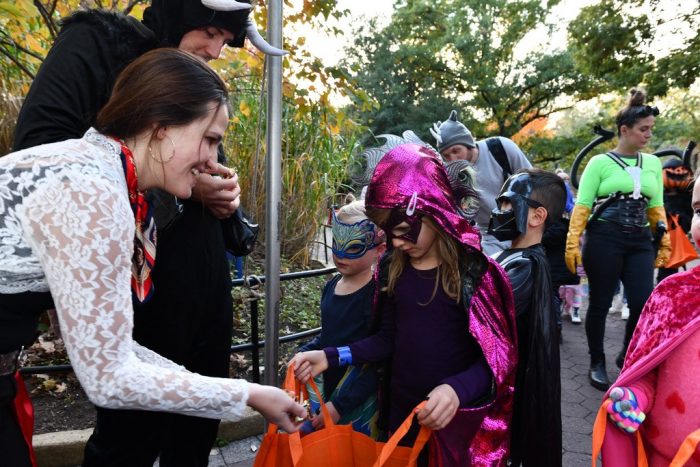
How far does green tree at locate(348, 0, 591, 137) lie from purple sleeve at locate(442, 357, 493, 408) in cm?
1707

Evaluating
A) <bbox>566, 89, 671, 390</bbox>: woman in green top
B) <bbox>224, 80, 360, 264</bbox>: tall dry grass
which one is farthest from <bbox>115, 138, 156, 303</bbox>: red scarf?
<bbox>224, 80, 360, 264</bbox>: tall dry grass

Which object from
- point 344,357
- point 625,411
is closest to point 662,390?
point 625,411

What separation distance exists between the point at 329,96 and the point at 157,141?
268cm

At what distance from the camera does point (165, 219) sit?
167cm

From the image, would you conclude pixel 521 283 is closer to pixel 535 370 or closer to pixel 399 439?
pixel 535 370

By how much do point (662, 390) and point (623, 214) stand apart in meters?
2.31

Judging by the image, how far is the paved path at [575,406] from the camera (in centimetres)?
286

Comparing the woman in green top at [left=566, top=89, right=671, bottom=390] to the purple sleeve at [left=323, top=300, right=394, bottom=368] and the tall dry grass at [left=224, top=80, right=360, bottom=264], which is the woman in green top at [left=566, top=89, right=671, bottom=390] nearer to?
the purple sleeve at [left=323, top=300, right=394, bottom=368]

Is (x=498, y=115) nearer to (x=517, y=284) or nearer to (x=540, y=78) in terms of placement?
(x=540, y=78)

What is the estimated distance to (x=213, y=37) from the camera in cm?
179

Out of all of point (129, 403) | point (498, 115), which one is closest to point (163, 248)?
point (129, 403)

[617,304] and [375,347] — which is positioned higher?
[375,347]

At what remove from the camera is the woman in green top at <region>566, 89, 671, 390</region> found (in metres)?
3.45

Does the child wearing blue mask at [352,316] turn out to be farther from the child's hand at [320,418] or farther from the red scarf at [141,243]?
the red scarf at [141,243]
